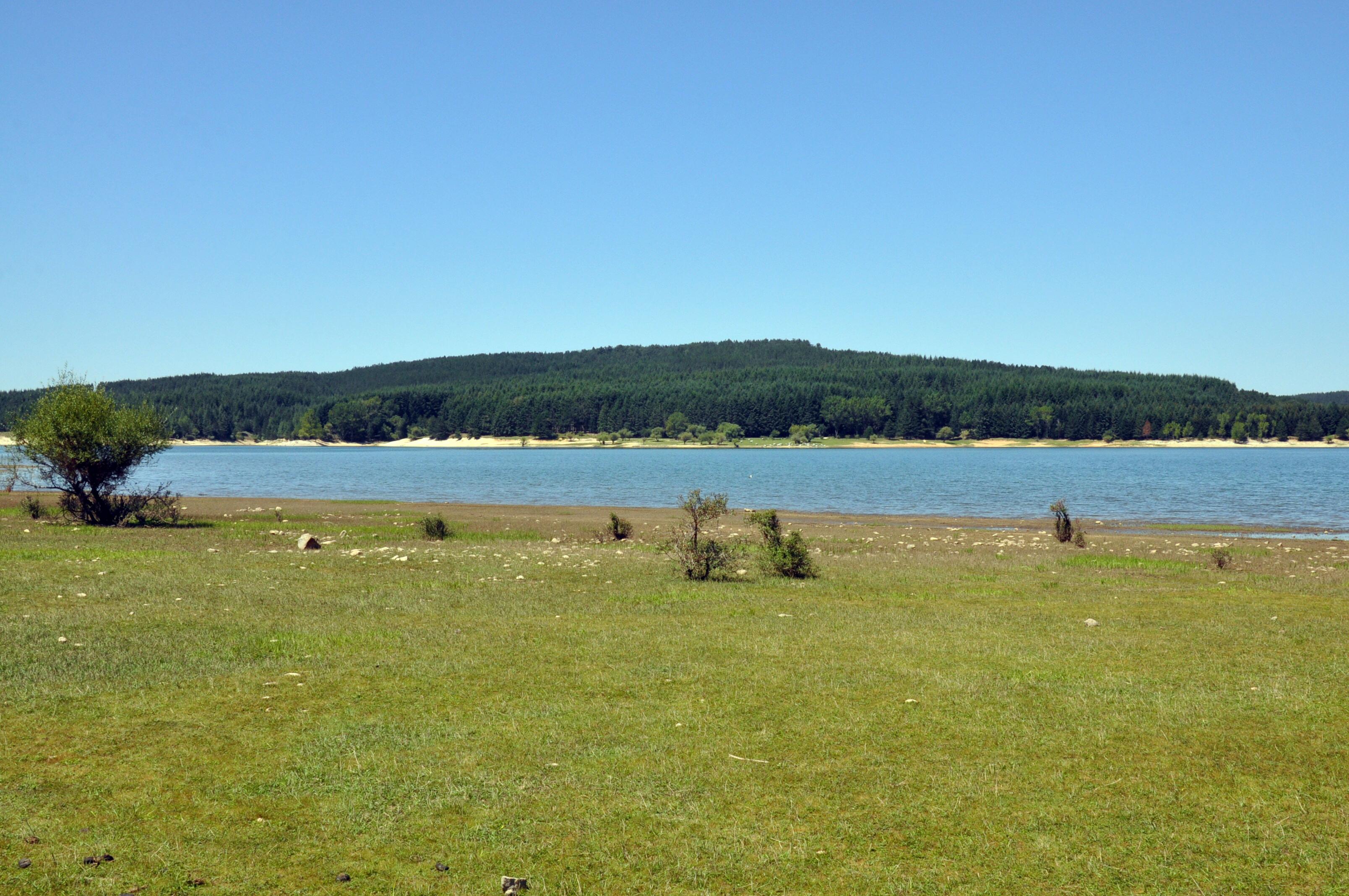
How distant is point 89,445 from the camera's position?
37938mm

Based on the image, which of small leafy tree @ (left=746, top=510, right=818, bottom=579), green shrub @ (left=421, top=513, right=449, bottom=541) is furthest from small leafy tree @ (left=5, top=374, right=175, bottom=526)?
small leafy tree @ (left=746, top=510, right=818, bottom=579)

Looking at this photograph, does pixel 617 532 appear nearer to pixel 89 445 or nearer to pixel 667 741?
pixel 89 445

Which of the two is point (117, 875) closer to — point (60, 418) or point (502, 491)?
point (60, 418)

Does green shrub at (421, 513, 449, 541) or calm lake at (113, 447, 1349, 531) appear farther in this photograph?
calm lake at (113, 447, 1349, 531)

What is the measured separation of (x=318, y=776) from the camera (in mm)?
8836

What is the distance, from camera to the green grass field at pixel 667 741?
280 inches

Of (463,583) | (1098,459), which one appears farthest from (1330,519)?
(1098,459)

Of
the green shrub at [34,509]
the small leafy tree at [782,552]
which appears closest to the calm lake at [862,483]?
the green shrub at [34,509]

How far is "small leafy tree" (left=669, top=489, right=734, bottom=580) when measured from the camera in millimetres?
23625

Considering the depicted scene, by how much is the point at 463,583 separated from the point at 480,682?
31.5ft

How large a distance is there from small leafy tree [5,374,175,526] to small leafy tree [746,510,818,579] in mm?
28089

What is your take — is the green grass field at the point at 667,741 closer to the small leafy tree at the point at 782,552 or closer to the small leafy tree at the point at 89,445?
the small leafy tree at the point at 782,552

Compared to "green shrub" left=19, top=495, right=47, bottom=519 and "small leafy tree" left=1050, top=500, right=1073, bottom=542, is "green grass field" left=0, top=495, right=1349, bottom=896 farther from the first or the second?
"green shrub" left=19, top=495, right=47, bottom=519

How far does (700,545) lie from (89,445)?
2790cm
